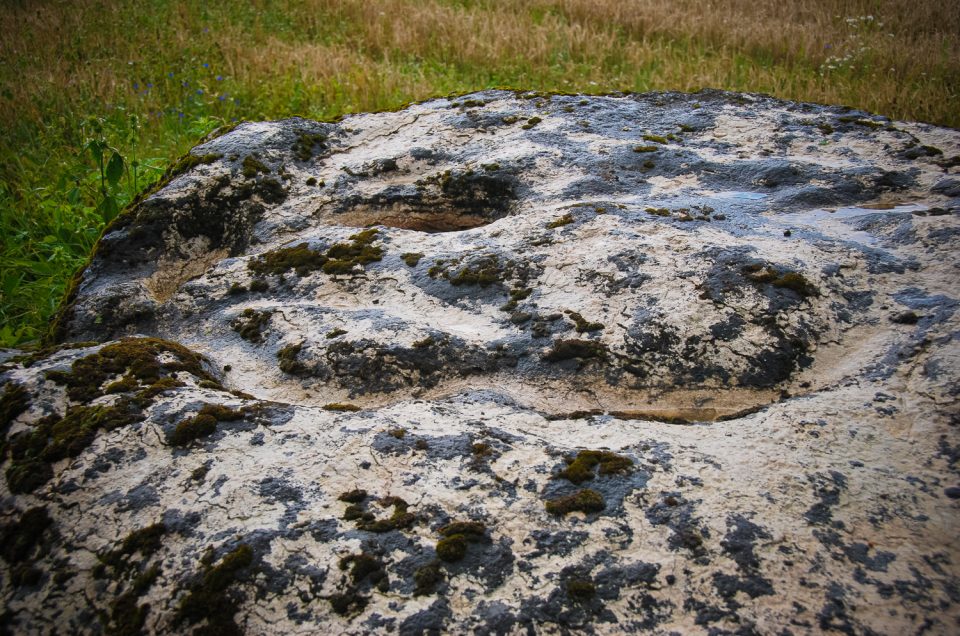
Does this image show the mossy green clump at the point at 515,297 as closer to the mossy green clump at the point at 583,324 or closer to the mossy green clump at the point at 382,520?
the mossy green clump at the point at 583,324

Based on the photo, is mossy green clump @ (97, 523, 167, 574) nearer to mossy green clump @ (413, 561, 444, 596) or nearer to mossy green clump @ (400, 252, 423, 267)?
mossy green clump @ (413, 561, 444, 596)

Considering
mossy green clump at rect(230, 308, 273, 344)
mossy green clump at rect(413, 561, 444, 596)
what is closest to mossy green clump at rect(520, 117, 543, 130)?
mossy green clump at rect(230, 308, 273, 344)

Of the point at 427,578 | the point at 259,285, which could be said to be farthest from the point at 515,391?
the point at 259,285

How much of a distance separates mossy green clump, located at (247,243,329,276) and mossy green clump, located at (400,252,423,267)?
1.30ft

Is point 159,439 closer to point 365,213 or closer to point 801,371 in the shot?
point 365,213

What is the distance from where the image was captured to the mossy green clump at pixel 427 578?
4.72 feet

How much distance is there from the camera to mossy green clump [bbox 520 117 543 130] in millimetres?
3646

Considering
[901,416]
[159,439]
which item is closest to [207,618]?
[159,439]

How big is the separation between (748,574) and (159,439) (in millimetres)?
Result: 1715

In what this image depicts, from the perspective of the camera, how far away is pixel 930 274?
229cm

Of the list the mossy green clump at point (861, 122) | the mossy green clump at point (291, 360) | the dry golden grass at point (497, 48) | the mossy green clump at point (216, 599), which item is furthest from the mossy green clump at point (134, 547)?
the dry golden grass at point (497, 48)

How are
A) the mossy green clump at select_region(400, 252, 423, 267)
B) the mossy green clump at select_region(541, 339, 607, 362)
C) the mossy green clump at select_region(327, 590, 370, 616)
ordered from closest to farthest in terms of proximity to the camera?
the mossy green clump at select_region(327, 590, 370, 616)
the mossy green clump at select_region(541, 339, 607, 362)
the mossy green clump at select_region(400, 252, 423, 267)

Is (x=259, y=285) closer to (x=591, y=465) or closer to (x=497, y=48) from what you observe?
(x=591, y=465)

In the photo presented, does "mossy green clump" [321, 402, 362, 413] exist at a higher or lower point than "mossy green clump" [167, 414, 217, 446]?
lower
